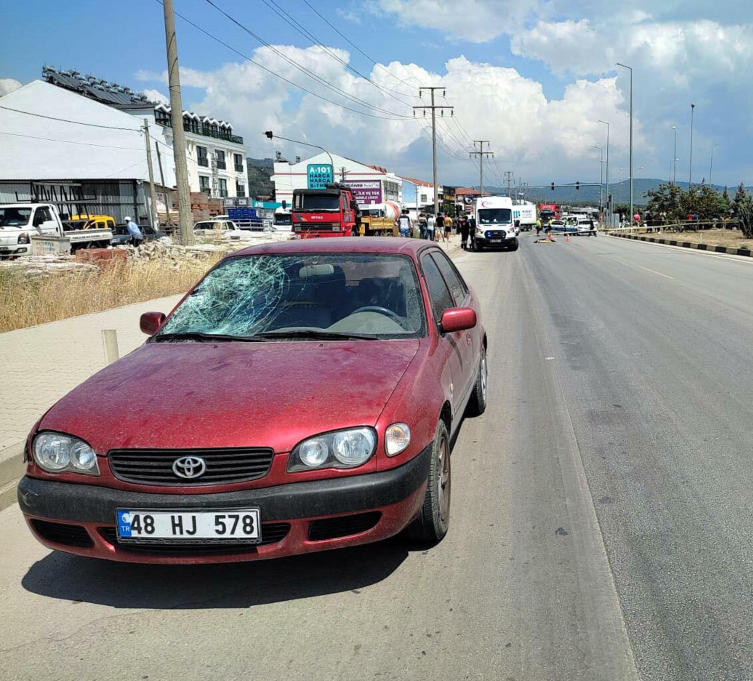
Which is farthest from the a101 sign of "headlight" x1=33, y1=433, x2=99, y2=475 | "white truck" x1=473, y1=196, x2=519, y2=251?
"headlight" x1=33, y1=433, x2=99, y2=475

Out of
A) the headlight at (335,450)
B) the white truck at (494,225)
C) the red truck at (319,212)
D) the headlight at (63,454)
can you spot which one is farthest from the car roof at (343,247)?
the white truck at (494,225)

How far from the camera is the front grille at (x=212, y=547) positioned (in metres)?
3.12

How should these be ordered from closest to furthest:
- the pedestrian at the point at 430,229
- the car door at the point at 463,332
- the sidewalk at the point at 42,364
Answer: the car door at the point at 463,332
the sidewalk at the point at 42,364
the pedestrian at the point at 430,229

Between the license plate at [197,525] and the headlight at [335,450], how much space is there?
27cm

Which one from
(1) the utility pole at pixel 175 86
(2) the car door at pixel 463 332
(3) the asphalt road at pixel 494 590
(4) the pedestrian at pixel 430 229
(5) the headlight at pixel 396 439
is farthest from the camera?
(4) the pedestrian at pixel 430 229

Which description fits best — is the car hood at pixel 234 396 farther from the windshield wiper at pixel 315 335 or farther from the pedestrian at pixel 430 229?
the pedestrian at pixel 430 229

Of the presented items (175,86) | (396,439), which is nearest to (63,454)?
(396,439)

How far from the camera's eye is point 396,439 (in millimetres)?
3264

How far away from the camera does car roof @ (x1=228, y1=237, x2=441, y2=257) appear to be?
493cm

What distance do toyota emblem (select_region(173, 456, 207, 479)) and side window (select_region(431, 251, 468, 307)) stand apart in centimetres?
293

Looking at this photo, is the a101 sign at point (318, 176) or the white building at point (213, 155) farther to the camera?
the a101 sign at point (318, 176)

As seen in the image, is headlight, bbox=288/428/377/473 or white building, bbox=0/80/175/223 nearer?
headlight, bbox=288/428/377/473

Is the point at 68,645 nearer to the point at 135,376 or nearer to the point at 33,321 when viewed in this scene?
the point at 135,376

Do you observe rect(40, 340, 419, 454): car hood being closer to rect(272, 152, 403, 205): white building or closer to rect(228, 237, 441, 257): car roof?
rect(228, 237, 441, 257): car roof
